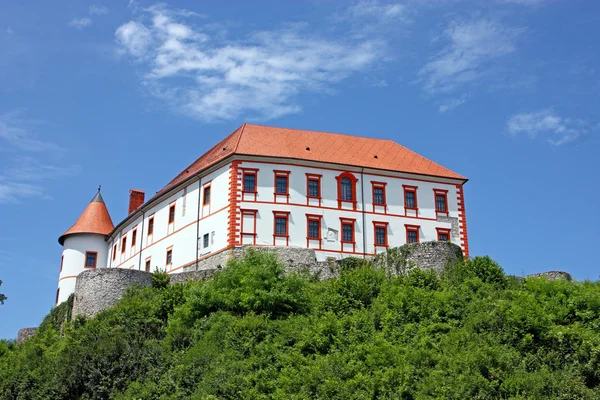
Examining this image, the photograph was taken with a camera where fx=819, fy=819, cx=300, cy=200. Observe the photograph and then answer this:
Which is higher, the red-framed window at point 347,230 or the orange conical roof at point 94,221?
the orange conical roof at point 94,221

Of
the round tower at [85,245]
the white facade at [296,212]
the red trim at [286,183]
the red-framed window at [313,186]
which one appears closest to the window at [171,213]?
the white facade at [296,212]

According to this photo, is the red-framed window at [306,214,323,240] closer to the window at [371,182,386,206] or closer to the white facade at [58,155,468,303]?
the white facade at [58,155,468,303]

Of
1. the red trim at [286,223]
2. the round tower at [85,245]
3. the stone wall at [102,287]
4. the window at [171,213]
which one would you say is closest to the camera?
the stone wall at [102,287]

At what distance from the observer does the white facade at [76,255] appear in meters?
57.7

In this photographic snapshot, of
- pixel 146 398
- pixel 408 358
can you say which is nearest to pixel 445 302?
pixel 408 358

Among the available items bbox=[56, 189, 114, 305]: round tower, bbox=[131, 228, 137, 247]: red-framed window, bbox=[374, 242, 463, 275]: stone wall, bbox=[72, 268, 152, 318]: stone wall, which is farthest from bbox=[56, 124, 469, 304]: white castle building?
bbox=[374, 242, 463, 275]: stone wall

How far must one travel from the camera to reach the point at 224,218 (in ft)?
153

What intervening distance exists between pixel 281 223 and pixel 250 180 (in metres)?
3.10

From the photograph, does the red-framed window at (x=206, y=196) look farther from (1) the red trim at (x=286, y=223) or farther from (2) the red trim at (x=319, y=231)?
(2) the red trim at (x=319, y=231)

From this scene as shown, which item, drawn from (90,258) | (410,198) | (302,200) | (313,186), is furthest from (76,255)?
(410,198)

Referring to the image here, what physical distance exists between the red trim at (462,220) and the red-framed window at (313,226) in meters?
9.13

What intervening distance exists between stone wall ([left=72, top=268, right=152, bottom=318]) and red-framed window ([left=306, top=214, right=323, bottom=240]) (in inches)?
389

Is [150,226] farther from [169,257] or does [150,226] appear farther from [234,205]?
[234,205]

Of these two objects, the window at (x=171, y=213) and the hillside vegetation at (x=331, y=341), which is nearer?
the hillside vegetation at (x=331, y=341)
